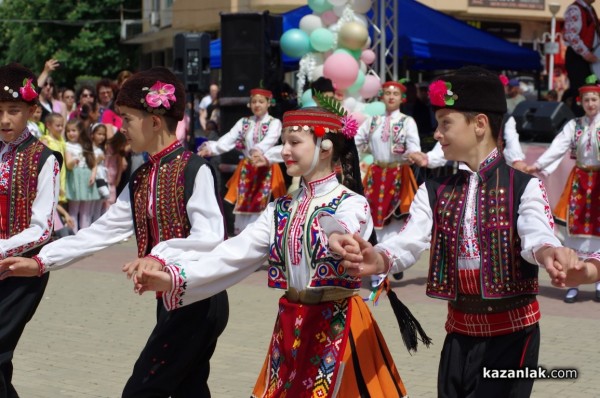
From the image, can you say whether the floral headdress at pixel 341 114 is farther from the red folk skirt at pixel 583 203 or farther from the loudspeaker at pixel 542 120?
the loudspeaker at pixel 542 120

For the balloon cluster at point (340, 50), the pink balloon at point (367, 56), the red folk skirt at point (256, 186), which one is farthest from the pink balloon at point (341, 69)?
the red folk skirt at point (256, 186)

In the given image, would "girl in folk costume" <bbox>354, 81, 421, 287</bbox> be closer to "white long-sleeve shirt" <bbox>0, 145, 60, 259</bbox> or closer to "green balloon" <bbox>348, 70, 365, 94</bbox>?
"green balloon" <bbox>348, 70, 365, 94</bbox>

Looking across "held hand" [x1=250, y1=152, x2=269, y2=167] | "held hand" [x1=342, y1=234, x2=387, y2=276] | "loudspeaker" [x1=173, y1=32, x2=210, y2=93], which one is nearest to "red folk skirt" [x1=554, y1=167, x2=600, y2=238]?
"held hand" [x1=250, y1=152, x2=269, y2=167]

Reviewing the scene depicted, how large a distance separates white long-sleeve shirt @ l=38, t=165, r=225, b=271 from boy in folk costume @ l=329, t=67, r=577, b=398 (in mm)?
882

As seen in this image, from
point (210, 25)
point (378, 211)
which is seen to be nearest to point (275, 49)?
point (378, 211)

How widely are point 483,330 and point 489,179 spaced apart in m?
0.61

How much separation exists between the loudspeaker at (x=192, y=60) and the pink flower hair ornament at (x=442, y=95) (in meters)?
11.9

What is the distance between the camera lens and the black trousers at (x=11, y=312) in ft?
17.9

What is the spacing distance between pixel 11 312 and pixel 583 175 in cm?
655

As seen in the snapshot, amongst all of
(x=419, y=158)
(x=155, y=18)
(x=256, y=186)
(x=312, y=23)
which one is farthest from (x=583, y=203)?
(x=155, y=18)

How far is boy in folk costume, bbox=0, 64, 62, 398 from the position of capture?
18.0 feet

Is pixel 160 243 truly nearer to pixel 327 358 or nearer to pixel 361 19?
pixel 327 358

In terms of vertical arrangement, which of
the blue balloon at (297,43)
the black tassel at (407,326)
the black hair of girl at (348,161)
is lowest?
the black tassel at (407,326)

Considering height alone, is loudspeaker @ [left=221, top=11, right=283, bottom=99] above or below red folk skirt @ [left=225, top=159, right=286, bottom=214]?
above
